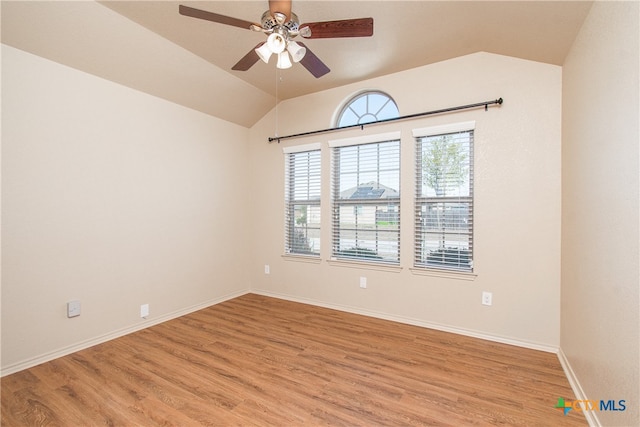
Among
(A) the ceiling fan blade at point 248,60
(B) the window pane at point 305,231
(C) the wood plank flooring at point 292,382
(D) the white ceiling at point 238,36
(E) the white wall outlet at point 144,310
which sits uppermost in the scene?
(D) the white ceiling at point 238,36

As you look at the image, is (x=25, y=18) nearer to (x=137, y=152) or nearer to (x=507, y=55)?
(x=137, y=152)

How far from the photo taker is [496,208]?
282cm

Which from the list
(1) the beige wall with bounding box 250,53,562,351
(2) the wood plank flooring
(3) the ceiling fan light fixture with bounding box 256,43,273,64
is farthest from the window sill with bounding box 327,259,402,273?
(3) the ceiling fan light fixture with bounding box 256,43,273,64

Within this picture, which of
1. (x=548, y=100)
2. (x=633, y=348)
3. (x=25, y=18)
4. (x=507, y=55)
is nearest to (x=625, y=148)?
(x=633, y=348)

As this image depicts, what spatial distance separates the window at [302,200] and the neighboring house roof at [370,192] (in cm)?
47

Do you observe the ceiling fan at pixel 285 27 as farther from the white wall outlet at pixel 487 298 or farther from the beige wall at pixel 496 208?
the white wall outlet at pixel 487 298

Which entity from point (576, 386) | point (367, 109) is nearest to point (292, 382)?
point (576, 386)

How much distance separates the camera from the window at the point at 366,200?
11.3 feet

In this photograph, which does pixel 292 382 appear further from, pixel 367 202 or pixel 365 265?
pixel 367 202

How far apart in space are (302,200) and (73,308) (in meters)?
2.70

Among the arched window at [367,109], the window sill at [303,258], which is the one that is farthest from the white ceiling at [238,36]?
the window sill at [303,258]

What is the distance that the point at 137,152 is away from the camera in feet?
10.3

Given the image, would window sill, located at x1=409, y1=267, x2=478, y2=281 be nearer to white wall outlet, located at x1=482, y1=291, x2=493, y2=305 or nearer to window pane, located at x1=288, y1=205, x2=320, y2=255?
white wall outlet, located at x1=482, y1=291, x2=493, y2=305

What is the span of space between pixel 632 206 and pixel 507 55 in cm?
203
